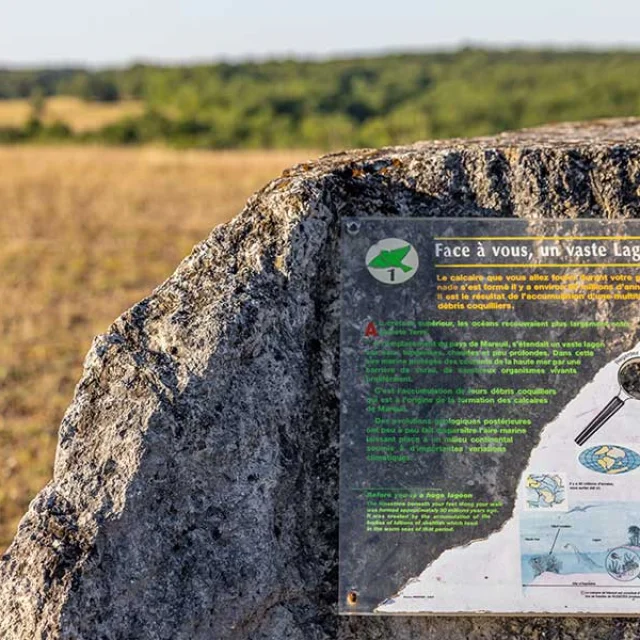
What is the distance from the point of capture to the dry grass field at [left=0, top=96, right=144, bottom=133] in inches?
1265

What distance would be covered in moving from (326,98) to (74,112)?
1119 cm

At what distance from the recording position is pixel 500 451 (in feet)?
8.71

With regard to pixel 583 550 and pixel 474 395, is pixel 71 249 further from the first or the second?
pixel 583 550

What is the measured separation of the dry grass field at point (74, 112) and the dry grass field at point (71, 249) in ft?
46.4

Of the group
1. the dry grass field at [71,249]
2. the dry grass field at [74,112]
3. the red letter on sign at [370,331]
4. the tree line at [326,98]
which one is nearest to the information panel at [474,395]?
the red letter on sign at [370,331]

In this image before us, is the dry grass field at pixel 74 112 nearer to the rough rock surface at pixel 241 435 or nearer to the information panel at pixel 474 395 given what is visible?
the rough rock surface at pixel 241 435

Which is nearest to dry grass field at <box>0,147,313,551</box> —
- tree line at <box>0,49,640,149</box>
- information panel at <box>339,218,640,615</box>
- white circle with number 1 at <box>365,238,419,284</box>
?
information panel at <box>339,218,640,615</box>

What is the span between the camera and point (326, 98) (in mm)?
36438

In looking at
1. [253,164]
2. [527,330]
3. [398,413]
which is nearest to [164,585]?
[398,413]

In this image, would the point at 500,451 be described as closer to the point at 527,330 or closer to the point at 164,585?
the point at 527,330

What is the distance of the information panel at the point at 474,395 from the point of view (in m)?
2.62

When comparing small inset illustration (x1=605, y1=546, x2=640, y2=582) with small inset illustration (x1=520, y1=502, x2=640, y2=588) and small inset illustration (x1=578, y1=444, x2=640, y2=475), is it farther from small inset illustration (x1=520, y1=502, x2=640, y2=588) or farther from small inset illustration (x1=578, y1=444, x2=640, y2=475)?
small inset illustration (x1=578, y1=444, x2=640, y2=475)

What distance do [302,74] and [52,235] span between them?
1613 inches

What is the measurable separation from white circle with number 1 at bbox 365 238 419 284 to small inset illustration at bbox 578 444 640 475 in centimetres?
71
